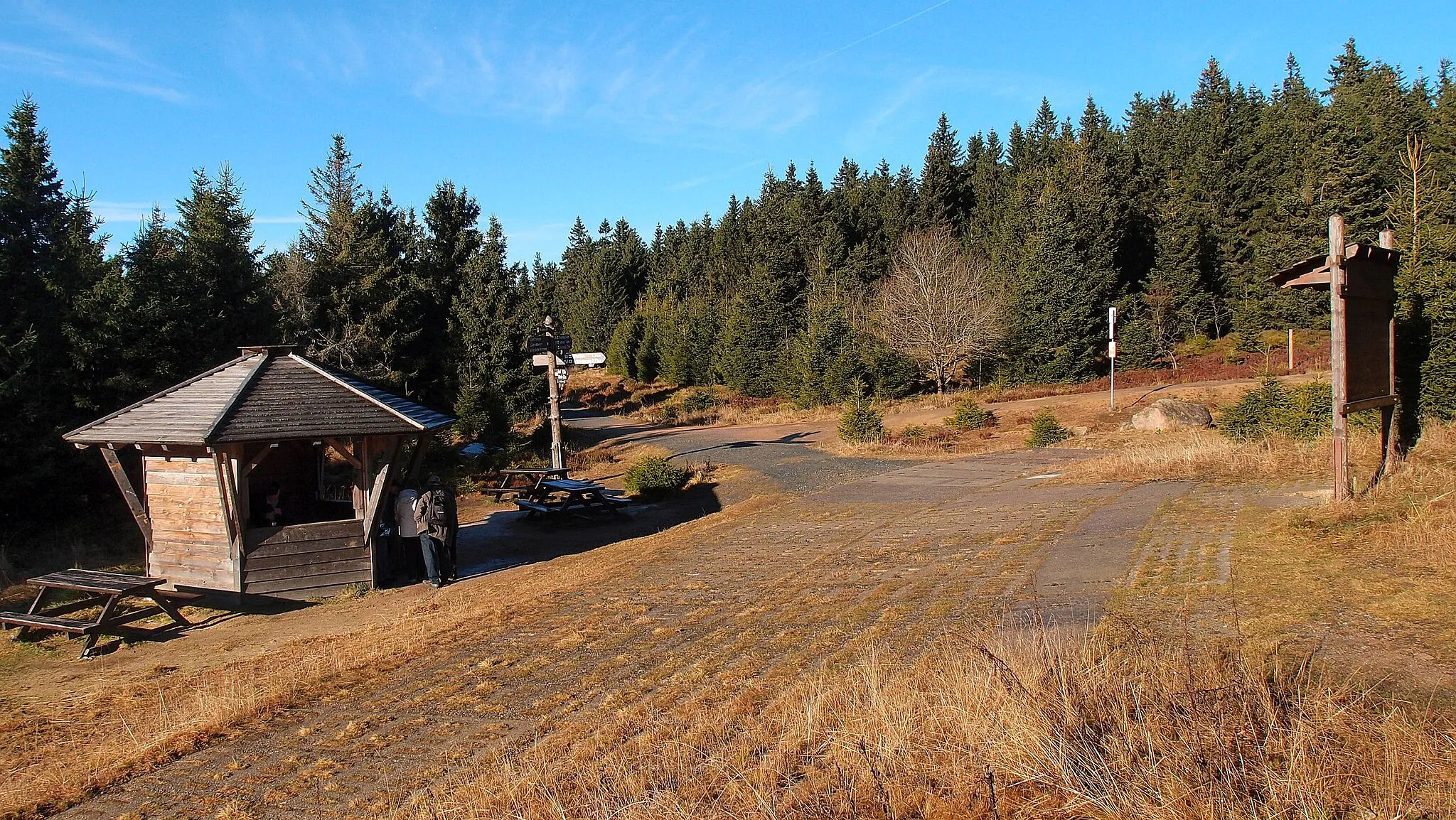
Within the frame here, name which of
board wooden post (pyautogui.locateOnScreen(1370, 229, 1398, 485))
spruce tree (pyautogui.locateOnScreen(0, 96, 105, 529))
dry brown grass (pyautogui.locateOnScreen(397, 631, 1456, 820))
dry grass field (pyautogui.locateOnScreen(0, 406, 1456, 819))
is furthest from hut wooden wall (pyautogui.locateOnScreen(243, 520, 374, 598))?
board wooden post (pyautogui.locateOnScreen(1370, 229, 1398, 485))

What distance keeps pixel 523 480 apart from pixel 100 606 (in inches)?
483

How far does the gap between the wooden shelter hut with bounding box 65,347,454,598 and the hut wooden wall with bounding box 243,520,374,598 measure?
13 millimetres

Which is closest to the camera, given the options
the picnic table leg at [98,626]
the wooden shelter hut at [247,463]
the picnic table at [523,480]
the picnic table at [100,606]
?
the picnic table leg at [98,626]

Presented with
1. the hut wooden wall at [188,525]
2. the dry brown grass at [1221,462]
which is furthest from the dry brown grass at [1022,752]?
the dry brown grass at [1221,462]

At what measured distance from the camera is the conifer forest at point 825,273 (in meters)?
20.0

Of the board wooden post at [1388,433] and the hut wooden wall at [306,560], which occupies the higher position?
the board wooden post at [1388,433]

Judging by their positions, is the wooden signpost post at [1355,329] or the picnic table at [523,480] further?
the picnic table at [523,480]

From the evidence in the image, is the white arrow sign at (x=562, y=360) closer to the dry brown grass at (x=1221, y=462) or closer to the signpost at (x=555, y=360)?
the signpost at (x=555, y=360)

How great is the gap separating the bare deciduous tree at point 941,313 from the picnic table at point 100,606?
107 feet

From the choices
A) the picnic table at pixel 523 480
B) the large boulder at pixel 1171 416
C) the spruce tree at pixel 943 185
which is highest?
the spruce tree at pixel 943 185

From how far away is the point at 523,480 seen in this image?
910 inches

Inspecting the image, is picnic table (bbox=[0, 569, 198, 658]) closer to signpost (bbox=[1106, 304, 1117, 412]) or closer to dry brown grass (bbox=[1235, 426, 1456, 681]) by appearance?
dry brown grass (bbox=[1235, 426, 1456, 681])

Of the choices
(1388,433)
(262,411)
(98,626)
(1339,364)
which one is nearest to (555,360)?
(262,411)

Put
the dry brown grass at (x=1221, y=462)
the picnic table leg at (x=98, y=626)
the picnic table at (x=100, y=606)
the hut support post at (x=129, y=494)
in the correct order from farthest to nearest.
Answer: the dry brown grass at (x=1221, y=462) → the hut support post at (x=129, y=494) → the picnic table at (x=100, y=606) → the picnic table leg at (x=98, y=626)
